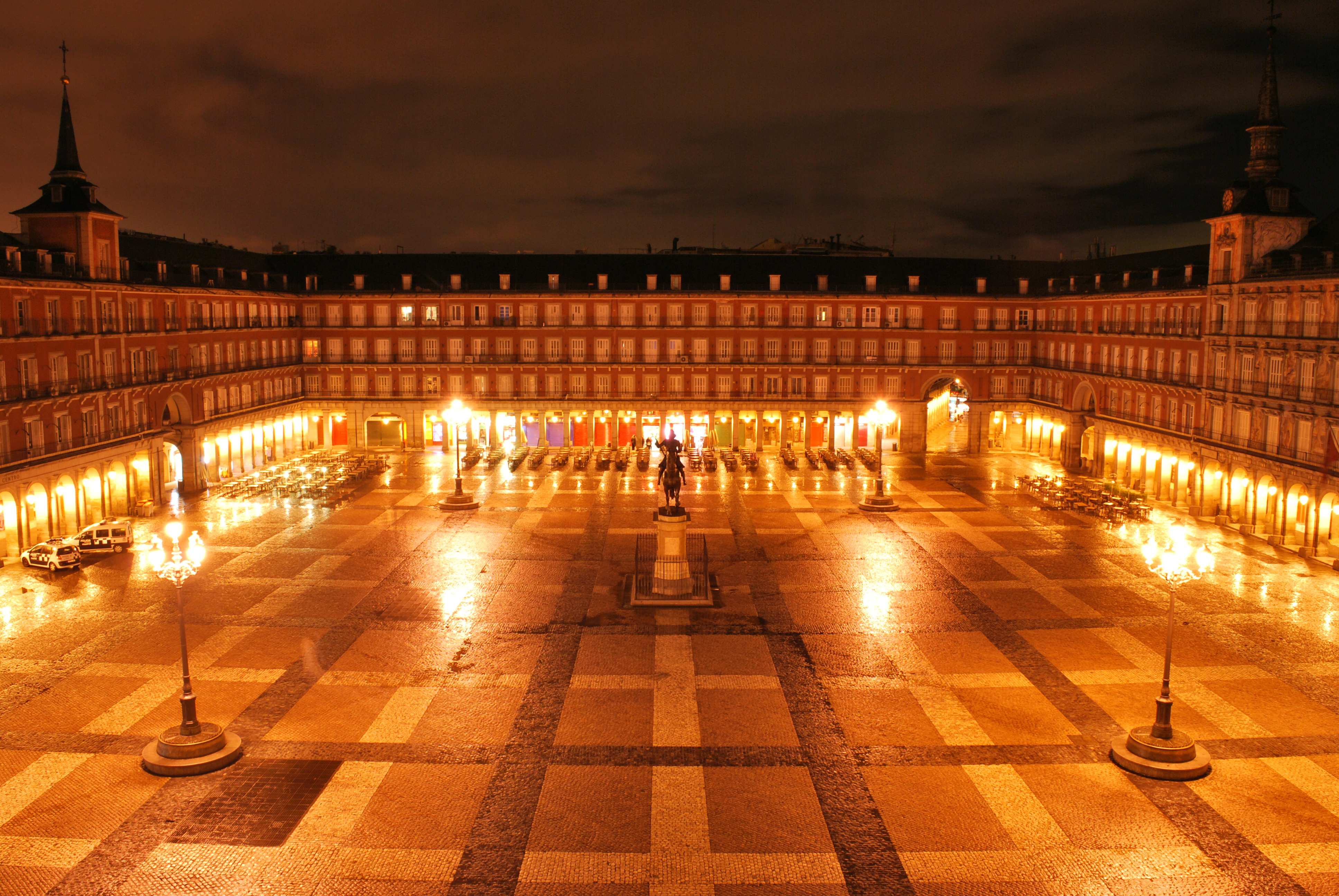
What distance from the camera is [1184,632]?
3077cm

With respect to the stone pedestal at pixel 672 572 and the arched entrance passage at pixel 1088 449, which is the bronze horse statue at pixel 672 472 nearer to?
the stone pedestal at pixel 672 572

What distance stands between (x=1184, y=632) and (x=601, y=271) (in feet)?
174

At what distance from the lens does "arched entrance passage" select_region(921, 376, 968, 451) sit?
75.4 meters

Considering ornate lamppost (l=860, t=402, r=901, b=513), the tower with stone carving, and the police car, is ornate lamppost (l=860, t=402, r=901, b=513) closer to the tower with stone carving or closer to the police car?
the police car

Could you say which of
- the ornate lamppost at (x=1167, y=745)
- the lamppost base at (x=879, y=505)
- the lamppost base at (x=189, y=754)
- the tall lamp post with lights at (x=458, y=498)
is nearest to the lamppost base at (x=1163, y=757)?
the ornate lamppost at (x=1167, y=745)

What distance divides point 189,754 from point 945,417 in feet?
230

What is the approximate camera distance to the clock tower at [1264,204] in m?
47.6

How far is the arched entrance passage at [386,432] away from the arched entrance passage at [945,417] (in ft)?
137

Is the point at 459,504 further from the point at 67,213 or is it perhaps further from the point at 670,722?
the point at 670,722

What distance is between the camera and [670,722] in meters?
24.0

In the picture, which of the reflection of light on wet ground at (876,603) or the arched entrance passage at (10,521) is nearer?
the reflection of light on wet ground at (876,603)

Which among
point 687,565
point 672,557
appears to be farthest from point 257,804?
point 687,565

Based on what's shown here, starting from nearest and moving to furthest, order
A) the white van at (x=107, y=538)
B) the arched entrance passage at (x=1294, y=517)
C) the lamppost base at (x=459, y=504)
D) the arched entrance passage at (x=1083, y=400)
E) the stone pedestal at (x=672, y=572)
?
the stone pedestal at (x=672, y=572) < the white van at (x=107, y=538) < the arched entrance passage at (x=1294, y=517) < the lamppost base at (x=459, y=504) < the arched entrance passage at (x=1083, y=400)

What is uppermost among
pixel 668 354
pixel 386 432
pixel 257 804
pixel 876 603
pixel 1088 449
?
pixel 668 354
